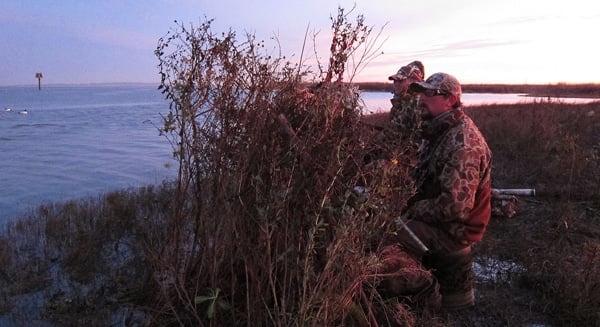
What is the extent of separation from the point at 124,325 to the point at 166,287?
778 mm

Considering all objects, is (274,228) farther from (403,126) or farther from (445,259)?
(445,259)

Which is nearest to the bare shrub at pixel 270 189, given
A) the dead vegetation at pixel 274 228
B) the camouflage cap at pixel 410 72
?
the dead vegetation at pixel 274 228

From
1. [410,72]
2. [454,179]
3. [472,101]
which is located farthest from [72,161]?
[472,101]

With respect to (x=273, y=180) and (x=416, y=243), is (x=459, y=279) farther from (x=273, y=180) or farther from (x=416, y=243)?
(x=273, y=180)

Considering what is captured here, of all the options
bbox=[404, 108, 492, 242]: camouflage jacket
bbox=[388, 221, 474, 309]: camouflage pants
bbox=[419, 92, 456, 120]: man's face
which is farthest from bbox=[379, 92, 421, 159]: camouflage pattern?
bbox=[388, 221, 474, 309]: camouflage pants

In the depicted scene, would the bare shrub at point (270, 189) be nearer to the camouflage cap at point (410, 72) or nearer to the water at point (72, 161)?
the water at point (72, 161)

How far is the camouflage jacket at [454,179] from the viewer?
3715 millimetres

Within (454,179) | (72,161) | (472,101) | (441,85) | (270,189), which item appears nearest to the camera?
(270,189)

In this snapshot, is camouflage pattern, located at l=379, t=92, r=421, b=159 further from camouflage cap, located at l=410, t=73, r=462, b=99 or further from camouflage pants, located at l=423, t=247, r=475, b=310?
camouflage pants, located at l=423, t=247, r=475, b=310

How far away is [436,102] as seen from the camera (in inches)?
158

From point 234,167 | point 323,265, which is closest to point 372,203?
point 323,265

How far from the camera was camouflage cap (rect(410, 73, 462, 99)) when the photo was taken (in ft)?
13.1

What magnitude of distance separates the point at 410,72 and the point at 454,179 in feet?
8.23

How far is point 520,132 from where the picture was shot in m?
11.2
